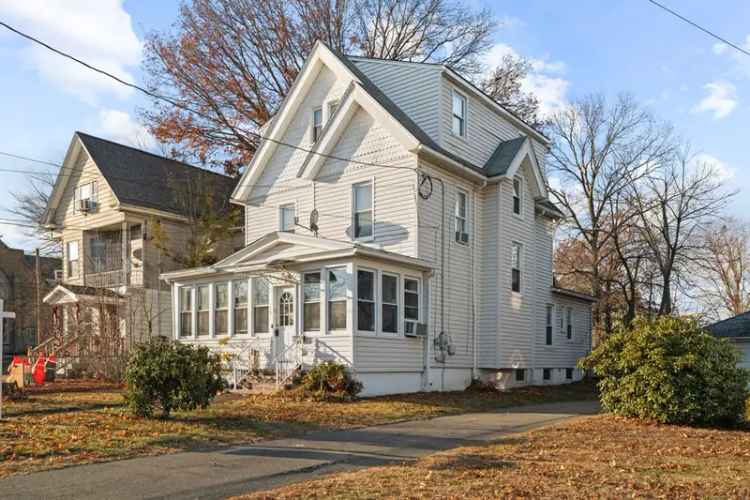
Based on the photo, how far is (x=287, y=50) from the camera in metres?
33.8

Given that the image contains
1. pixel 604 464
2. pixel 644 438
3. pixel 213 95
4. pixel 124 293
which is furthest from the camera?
pixel 213 95

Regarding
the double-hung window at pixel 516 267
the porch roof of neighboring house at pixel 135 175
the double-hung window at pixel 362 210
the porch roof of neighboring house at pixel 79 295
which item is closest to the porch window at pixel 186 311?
the porch roof of neighboring house at pixel 79 295

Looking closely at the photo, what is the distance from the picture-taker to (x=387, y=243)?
2081cm

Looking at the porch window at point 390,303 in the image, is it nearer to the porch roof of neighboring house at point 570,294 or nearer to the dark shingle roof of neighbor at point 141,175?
the porch roof of neighboring house at point 570,294

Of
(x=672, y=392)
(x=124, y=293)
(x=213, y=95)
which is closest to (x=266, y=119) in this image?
(x=213, y=95)

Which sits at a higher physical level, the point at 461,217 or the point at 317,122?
the point at 317,122

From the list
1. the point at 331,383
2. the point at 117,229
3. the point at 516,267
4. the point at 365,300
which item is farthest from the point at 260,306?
the point at 117,229

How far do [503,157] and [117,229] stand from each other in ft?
54.7

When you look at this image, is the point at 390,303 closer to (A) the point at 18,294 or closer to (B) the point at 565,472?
(B) the point at 565,472

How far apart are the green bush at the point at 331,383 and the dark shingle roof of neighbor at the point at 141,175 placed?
46.6 ft

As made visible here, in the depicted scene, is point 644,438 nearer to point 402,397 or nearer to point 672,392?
point 672,392

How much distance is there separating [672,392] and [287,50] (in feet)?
83.2

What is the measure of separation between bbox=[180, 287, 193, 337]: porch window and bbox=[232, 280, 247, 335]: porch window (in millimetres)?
2254

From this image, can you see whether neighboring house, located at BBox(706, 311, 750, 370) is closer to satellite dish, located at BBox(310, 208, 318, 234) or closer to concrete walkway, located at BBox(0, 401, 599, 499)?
concrete walkway, located at BBox(0, 401, 599, 499)
